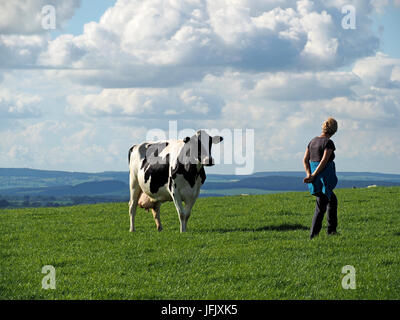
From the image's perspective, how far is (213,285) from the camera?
997 cm

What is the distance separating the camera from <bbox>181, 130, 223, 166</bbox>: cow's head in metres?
15.5

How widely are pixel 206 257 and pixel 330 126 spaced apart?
16.2 feet

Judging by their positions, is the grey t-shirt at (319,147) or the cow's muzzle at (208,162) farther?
the cow's muzzle at (208,162)

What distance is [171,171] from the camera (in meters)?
15.9

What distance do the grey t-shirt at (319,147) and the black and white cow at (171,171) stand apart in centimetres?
289

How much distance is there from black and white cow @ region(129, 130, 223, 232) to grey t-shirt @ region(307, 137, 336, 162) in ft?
9.47

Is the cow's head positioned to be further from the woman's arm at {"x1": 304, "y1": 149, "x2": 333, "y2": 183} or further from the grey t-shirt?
the woman's arm at {"x1": 304, "y1": 149, "x2": 333, "y2": 183}

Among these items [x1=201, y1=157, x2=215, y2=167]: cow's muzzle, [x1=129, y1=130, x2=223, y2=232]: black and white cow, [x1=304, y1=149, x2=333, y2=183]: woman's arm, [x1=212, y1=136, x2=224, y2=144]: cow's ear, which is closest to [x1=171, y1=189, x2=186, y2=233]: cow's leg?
[x1=129, y1=130, x2=223, y2=232]: black and white cow

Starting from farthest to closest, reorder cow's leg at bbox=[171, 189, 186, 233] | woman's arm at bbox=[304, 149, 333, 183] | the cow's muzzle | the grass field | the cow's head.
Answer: cow's leg at bbox=[171, 189, 186, 233] → the cow's head → the cow's muzzle → woman's arm at bbox=[304, 149, 333, 183] → the grass field

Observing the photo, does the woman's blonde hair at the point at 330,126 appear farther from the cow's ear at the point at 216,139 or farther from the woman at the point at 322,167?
the cow's ear at the point at 216,139

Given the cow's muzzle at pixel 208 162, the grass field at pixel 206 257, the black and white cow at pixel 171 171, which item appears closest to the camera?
the grass field at pixel 206 257

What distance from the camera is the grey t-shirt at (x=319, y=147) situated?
1378 cm

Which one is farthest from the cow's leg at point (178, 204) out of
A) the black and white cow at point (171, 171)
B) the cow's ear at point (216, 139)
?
the cow's ear at point (216, 139)
